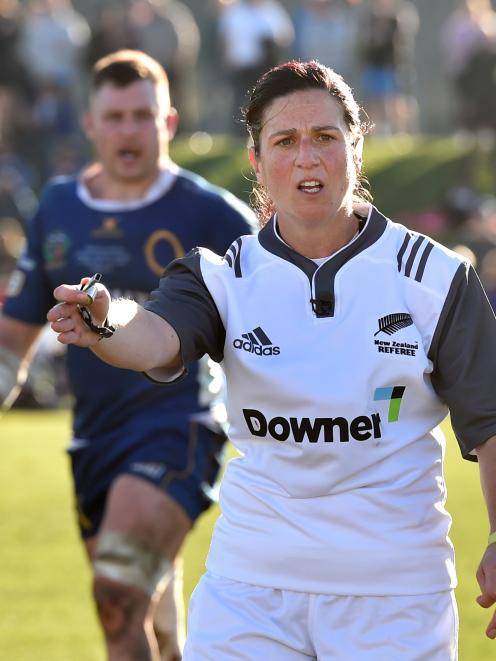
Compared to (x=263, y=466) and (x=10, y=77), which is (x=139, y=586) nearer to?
(x=263, y=466)

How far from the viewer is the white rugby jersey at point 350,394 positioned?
4074mm

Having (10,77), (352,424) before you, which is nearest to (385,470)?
(352,424)

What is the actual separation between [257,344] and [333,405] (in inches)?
10.4

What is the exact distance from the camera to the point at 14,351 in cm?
654

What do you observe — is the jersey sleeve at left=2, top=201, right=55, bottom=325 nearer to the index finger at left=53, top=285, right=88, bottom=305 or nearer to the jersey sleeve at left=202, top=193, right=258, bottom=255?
the jersey sleeve at left=202, top=193, right=258, bottom=255

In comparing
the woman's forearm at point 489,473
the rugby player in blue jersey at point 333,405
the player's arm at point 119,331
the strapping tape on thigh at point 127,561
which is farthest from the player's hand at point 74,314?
the strapping tape on thigh at point 127,561

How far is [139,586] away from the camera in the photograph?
19.4 ft

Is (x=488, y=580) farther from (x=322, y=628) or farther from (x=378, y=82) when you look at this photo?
(x=378, y=82)

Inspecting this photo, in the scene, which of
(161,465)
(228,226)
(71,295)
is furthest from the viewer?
(228,226)

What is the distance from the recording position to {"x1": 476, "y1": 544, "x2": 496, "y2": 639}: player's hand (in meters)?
3.99

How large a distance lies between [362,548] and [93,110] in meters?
3.35

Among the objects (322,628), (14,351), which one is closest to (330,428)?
(322,628)

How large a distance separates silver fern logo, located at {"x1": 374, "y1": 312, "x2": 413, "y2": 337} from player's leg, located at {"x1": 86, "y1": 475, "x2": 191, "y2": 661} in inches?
84.3

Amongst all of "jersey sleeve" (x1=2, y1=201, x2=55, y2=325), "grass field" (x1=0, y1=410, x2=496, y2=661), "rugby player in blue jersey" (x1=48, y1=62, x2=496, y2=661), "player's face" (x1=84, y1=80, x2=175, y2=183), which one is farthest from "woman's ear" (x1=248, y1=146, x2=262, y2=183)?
"grass field" (x1=0, y1=410, x2=496, y2=661)
